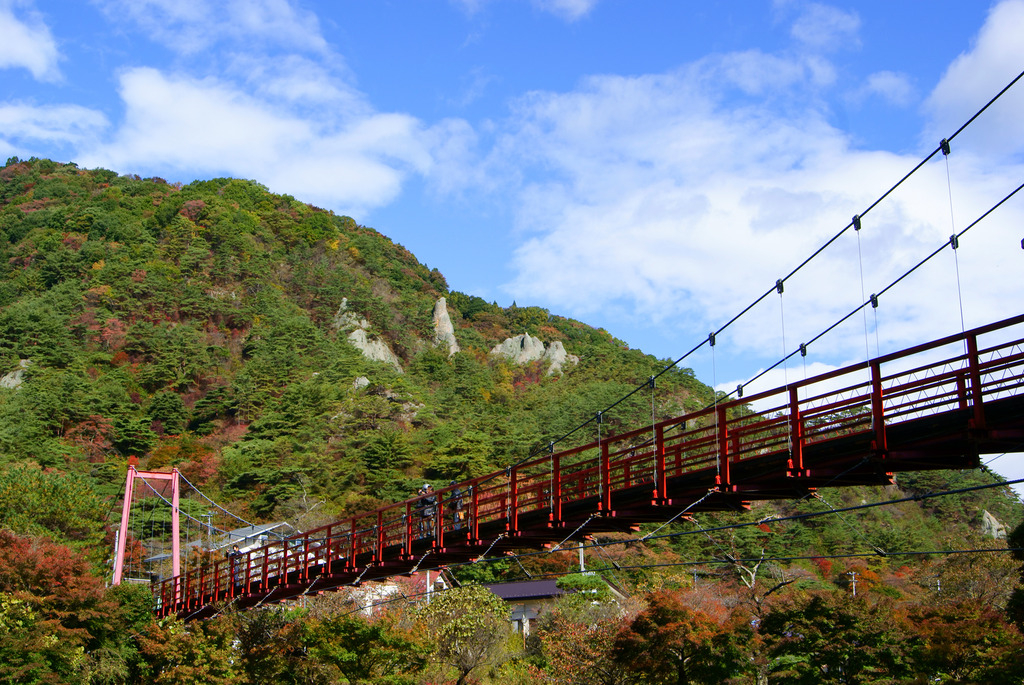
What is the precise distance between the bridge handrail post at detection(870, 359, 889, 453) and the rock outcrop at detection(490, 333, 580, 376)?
7774 cm

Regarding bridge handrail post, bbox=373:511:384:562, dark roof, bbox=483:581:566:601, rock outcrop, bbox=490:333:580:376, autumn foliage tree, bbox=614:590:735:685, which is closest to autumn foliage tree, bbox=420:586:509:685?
autumn foliage tree, bbox=614:590:735:685

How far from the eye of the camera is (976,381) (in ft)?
33.8

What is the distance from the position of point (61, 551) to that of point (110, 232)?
68.3 metres

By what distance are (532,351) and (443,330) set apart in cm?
866

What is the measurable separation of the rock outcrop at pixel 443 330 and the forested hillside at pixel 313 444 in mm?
1037

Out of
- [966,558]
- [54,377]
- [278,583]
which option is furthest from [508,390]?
[278,583]

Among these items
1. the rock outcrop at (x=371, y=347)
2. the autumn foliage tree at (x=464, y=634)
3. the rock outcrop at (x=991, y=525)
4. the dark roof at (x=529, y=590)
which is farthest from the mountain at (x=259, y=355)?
the rock outcrop at (x=991, y=525)

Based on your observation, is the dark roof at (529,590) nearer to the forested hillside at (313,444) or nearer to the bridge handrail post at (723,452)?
the forested hillside at (313,444)

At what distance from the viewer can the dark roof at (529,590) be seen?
36719 mm

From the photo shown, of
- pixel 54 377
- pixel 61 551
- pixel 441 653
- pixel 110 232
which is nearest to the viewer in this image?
pixel 61 551

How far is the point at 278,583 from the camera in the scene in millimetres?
21594

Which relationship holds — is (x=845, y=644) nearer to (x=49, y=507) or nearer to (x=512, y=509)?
(x=512, y=509)

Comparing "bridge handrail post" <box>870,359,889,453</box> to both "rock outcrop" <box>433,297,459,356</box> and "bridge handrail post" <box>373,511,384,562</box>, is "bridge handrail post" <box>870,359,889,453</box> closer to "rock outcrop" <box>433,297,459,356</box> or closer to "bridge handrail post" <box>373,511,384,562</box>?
"bridge handrail post" <box>373,511,384,562</box>

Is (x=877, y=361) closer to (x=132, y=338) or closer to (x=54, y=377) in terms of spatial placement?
(x=54, y=377)
